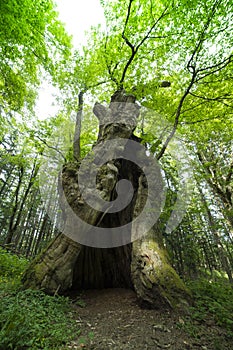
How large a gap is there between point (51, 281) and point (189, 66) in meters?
5.97

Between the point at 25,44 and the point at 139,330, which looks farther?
the point at 25,44

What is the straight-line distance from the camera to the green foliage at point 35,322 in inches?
72.2

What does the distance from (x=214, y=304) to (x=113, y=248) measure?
255 centimetres

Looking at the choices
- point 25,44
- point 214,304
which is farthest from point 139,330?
point 25,44

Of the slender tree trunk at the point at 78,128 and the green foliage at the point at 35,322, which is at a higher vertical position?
the slender tree trunk at the point at 78,128

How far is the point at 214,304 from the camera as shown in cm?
320

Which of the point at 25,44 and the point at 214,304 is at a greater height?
the point at 25,44

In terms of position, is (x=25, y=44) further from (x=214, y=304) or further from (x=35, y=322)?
(x=214, y=304)

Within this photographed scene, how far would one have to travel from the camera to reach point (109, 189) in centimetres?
426

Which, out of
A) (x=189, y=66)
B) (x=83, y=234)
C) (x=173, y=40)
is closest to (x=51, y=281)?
(x=83, y=234)

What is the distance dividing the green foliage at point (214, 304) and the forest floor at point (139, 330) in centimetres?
13

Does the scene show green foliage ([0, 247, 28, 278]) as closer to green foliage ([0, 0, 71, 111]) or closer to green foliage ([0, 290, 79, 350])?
green foliage ([0, 290, 79, 350])

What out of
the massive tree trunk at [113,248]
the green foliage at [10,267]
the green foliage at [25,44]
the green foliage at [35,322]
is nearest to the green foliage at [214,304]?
the massive tree trunk at [113,248]

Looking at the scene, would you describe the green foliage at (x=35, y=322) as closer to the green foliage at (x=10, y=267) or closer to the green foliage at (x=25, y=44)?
the green foliage at (x=10, y=267)
